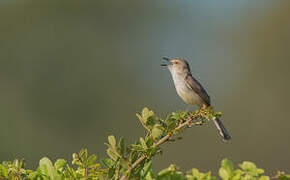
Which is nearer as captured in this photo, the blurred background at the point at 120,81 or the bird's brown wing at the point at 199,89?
the bird's brown wing at the point at 199,89

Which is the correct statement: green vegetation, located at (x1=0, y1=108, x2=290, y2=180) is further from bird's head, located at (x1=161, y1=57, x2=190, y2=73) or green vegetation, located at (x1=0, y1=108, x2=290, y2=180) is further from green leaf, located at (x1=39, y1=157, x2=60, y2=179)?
bird's head, located at (x1=161, y1=57, x2=190, y2=73)

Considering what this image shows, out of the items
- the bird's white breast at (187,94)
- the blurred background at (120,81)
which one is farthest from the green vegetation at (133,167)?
the blurred background at (120,81)

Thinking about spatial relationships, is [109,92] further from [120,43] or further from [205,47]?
[205,47]

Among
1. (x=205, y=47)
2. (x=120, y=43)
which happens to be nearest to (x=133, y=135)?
(x=120, y=43)

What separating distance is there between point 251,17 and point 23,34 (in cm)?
1257

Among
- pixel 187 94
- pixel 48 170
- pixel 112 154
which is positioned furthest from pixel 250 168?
pixel 187 94

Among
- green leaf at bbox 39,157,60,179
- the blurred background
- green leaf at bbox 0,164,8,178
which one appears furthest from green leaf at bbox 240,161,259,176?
the blurred background

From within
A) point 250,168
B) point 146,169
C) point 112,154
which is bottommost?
point 250,168

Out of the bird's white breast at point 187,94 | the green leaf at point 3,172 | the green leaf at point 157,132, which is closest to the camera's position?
the green leaf at point 3,172

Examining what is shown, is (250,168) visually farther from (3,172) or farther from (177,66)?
(177,66)

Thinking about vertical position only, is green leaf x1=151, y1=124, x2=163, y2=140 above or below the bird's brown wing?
above

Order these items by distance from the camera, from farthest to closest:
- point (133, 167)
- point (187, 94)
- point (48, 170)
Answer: point (187, 94)
point (48, 170)
point (133, 167)

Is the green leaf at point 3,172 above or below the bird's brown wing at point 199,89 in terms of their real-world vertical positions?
above

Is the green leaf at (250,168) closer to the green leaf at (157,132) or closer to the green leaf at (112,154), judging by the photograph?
the green leaf at (157,132)
